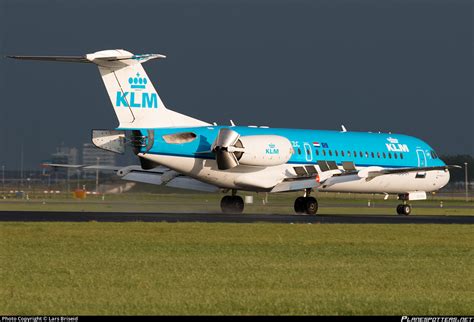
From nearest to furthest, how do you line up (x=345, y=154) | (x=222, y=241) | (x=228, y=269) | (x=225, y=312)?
(x=225, y=312) → (x=228, y=269) → (x=222, y=241) → (x=345, y=154)

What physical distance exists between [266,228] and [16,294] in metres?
18.0

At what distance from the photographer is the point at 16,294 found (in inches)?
639

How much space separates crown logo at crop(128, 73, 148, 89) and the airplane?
0.14 feet

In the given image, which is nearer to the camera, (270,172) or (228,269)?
(228,269)

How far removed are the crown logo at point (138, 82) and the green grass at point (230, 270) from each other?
39.9 ft

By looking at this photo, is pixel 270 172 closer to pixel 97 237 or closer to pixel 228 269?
pixel 97 237

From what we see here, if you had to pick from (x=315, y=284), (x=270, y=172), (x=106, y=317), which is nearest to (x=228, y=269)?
(x=315, y=284)

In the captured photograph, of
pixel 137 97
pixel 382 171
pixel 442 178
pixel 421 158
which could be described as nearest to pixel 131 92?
pixel 137 97

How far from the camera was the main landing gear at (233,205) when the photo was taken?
49750mm

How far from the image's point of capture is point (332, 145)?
5078 cm

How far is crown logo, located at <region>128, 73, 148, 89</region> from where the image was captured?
4406 centimetres

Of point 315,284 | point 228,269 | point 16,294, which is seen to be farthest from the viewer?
point 228,269

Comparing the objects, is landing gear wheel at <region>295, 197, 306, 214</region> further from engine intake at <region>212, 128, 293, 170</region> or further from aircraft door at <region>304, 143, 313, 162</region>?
engine intake at <region>212, 128, 293, 170</region>
